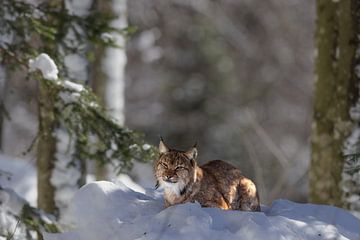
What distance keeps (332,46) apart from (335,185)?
1429 mm

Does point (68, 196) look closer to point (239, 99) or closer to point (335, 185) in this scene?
point (335, 185)

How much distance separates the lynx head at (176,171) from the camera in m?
5.81

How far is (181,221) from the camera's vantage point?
5.15 metres

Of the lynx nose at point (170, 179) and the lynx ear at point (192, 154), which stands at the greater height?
the lynx ear at point (192, 154)

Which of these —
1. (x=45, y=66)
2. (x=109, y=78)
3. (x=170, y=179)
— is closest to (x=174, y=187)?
(x=170, y=179)

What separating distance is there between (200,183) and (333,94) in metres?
2.69

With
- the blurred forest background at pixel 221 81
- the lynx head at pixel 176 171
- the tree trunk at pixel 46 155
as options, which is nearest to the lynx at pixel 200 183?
the lynx head at pixel 176 171

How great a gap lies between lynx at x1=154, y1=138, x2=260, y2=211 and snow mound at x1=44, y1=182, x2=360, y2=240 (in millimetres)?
179

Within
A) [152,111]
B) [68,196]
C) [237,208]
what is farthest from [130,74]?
[237,208]

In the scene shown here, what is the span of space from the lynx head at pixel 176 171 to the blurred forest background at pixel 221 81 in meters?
16.7

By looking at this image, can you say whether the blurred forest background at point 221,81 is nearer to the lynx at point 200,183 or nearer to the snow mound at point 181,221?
the lynx at point 200,183

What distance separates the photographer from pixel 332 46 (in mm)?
8250

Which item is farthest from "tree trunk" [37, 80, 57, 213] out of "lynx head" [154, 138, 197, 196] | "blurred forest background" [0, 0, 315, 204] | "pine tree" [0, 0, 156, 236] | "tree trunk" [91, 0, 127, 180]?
"blurred forest background" [0, 0, 315, 204]

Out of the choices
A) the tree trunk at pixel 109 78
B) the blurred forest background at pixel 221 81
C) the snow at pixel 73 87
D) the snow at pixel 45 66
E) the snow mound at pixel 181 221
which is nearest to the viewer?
the snow mound at pixel 181 221
